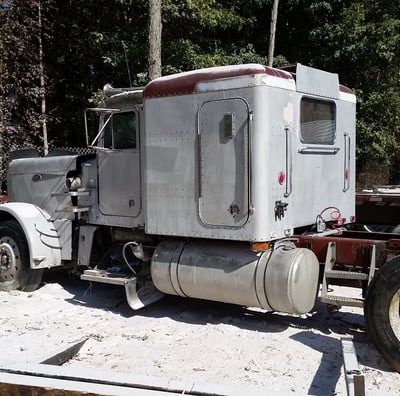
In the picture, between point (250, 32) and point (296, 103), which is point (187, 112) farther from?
point (250, 32)

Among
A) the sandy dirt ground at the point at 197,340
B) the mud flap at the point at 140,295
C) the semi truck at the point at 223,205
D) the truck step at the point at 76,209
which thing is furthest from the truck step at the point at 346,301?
the truck step at the point at 76,209

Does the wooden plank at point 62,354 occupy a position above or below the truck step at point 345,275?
below

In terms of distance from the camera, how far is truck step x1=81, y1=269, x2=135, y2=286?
6.21 m

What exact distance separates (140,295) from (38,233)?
68.1 inches

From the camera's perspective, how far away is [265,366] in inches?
185

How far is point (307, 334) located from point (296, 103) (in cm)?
245

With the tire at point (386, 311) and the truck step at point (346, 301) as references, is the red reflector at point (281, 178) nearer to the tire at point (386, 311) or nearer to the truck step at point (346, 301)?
the truck step at point (346, 301)

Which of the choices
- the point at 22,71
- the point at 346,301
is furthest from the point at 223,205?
the point at 22,71

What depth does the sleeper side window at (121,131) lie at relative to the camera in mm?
6395

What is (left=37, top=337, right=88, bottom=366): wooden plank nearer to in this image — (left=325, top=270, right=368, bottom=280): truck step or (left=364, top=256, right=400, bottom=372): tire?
(left=325, top=270, right=368, bottom=280): truck step

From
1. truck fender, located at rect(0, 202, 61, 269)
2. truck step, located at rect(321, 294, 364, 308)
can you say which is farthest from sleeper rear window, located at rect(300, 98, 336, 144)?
truck fender, located at rect(0, 202, 61, 269)

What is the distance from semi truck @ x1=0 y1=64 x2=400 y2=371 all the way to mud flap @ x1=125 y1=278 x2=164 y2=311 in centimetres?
2

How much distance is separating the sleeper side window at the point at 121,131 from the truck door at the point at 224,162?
1.17 m

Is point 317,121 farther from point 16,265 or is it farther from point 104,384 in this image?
point 16,265
